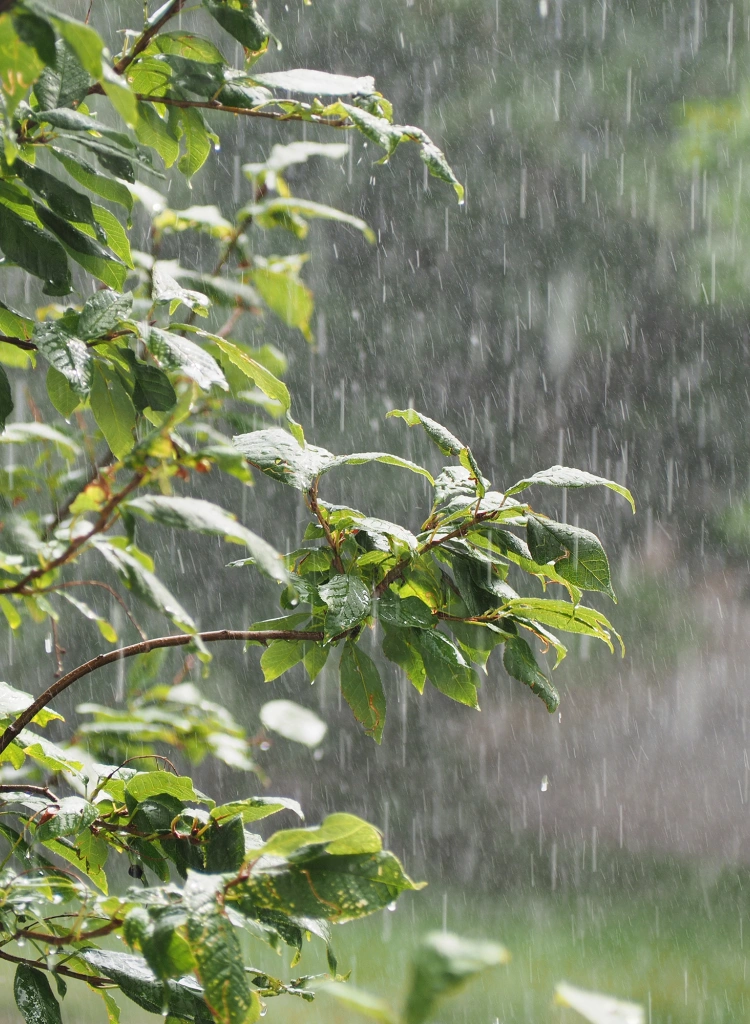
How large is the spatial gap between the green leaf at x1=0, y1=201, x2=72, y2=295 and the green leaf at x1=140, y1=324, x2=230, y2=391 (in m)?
0.10

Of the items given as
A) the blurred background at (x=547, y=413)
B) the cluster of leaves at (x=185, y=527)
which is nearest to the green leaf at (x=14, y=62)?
the cluster of leaves at (x=185, y=527)

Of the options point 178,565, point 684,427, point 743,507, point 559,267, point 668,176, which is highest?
point 668,176

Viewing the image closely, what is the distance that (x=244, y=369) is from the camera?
519 millimetres

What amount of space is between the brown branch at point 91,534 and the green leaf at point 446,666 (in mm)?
262

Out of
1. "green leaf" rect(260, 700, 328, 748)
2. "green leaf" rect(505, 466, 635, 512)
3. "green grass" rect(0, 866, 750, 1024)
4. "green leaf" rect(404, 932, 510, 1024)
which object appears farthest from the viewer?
"green grass" rect(0, 866, 750, 1024)

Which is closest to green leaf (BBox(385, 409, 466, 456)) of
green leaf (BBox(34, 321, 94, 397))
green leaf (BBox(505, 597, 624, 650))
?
green leaf (BBox(505, 597, 624, 650))

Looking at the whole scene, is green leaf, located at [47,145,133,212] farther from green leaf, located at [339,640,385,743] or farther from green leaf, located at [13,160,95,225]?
green leaf, located at [339,640,385,743]

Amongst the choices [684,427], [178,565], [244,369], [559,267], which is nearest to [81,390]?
[244,369]

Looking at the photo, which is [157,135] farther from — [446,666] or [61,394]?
[446,666]

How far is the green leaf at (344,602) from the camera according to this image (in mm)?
541

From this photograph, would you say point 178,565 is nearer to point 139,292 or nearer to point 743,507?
point 743,507

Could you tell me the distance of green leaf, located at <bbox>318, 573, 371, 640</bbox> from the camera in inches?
21.3

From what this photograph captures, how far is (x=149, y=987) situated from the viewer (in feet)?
1.64

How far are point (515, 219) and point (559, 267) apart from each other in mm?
372
